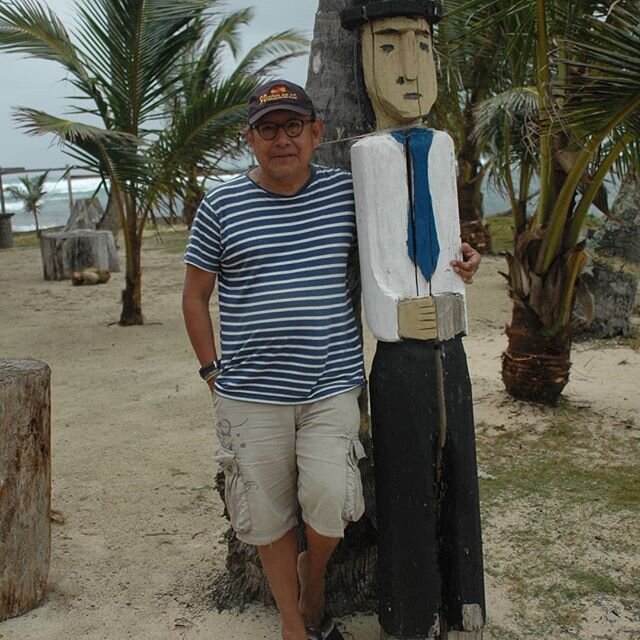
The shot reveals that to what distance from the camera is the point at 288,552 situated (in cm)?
241

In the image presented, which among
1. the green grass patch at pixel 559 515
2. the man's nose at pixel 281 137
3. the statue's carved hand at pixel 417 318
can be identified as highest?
the man's nose at pixel 281 137

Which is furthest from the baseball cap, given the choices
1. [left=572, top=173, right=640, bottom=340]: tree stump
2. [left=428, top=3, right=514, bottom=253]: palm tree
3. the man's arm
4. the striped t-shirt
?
[left=572, top=173, right=640, bottom=340]: tree stump

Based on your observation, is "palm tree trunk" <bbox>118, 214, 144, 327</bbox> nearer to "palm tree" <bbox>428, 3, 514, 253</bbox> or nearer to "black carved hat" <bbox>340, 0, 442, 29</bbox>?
"palm tree" <bbox>428, 3, 514, 253</bbox>

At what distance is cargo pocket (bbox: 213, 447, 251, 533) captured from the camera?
2312 millimetres

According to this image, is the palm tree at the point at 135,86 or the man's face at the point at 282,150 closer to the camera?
the man's face at the point at 282,150

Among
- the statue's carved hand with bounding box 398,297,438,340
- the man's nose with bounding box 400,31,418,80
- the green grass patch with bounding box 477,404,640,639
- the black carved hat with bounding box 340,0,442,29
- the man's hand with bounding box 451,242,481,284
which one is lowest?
the green grass patch with bounding box 477,404,640,639

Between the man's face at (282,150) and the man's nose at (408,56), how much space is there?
0.32 m

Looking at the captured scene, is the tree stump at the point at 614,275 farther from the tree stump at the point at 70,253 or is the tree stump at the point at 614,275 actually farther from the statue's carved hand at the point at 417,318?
the tree stump at the point at 70,253

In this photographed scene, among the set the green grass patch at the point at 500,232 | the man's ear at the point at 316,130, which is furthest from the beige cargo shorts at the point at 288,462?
the green grass patch at the point at 500,232

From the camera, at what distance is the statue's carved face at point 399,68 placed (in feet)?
7.68

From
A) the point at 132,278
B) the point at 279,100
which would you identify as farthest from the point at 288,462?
the point at 132,278

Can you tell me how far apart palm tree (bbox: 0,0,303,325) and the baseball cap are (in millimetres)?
4876

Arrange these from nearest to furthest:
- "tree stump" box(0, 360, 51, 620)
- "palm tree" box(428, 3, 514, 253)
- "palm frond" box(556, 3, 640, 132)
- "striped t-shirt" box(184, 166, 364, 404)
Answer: "striped t-shirt" box(184, 166, 364, 404) < "tree stump" box(0, 360, 51, 620) < "palm frond" box(556, 3, 640, 132) < "palm tree" box(428, 3, 514, 253)

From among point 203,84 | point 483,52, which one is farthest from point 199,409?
point 203,84
